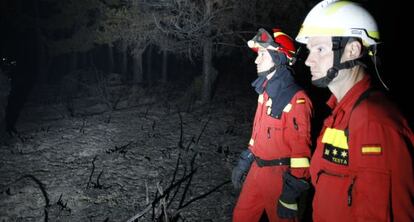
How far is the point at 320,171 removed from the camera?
6.85 ft

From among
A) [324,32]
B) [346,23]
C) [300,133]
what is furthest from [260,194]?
[346,23]

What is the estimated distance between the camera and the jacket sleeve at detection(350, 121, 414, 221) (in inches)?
60.2

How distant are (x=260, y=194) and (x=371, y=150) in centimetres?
187

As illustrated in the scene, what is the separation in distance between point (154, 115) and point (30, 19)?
40.4 ft

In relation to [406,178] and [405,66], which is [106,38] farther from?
[406,178]

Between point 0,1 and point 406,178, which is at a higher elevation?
point 0,1

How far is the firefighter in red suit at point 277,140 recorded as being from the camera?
303 centimetres

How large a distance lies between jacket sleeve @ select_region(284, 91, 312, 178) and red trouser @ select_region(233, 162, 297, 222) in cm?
23

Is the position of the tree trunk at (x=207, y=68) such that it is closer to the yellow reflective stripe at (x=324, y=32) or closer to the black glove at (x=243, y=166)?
the black glove at (x=243, y=166)

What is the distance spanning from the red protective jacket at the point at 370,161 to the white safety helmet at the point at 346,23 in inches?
12.8

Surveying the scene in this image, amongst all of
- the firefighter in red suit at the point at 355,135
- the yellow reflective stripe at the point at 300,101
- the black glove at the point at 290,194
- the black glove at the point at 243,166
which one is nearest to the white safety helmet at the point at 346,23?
the firefighter in red suit at the point at 355,135

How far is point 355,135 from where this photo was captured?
1717 millimetres

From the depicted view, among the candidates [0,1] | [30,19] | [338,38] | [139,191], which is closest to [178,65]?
[30,19]

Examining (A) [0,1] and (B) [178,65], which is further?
(B) [178,65]
